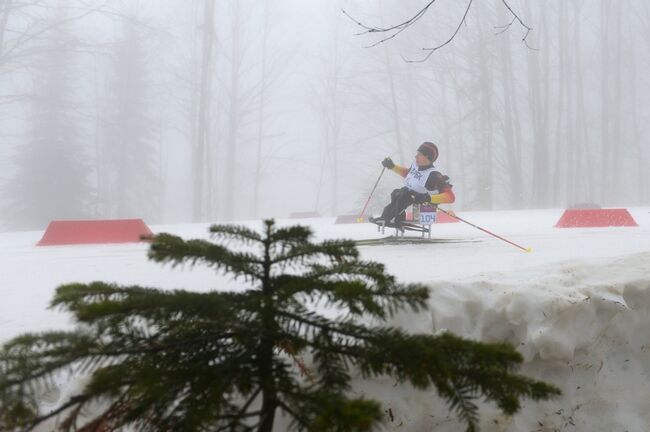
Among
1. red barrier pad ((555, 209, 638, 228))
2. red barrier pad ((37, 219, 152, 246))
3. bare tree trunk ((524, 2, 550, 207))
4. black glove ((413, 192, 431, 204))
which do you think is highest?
bare tree trunk ((524, 2, 550, 207))

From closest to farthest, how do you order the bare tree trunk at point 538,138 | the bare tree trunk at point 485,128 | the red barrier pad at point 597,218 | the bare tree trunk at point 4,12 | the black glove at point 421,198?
1. the black glove at point 421,198
2. the red barrier pad at point 597,218
3. the bare tree trunk at point 4,12
4. the bare tree trunk at point 485,128
5. the bare tree trunk at point 538,138

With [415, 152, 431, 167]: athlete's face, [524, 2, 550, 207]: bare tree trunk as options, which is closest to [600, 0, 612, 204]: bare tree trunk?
[524, 2, 550, 207]: bare tree trunk

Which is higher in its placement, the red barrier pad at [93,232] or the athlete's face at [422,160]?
the athlete's face at [422,160]

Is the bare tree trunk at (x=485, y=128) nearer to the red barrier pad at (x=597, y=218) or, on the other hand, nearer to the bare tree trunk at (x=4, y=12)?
the red barrier pad at (x=597, y=218)

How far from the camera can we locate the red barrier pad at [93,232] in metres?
6.88

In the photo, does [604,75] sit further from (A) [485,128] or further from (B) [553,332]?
(B) [553,332]

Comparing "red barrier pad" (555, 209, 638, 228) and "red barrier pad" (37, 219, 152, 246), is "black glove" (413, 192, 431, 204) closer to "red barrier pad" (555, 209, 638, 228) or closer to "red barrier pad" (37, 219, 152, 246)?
"red barrier pad" (555, 209, 638, 228)

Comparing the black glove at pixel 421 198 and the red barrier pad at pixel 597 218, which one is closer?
the black glove at pixel 421 198

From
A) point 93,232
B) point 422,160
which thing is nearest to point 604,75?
point 422,160

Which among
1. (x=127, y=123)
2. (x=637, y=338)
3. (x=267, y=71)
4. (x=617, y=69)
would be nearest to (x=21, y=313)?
(x=637, y=338)

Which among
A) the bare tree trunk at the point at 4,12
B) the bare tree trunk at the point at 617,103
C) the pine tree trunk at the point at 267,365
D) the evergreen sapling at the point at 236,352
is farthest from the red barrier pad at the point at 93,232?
the bare tree trunk at the point at 617,103

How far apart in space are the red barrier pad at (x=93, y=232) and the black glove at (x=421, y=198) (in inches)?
145

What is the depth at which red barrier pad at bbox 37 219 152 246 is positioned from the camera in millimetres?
6875

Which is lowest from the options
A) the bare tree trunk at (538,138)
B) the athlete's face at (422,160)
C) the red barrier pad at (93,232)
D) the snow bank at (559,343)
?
the snow bank at (559,343)
